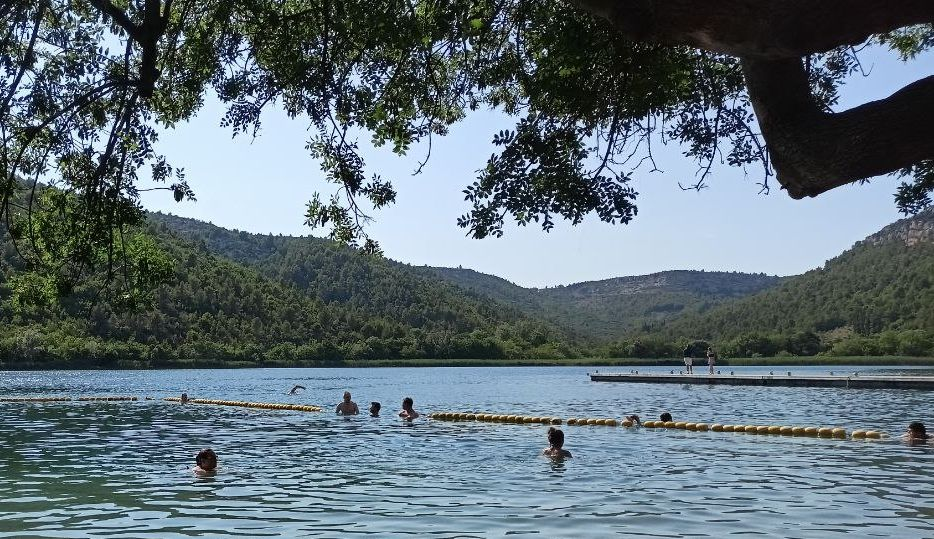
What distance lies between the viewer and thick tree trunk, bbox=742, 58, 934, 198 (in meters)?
4.30

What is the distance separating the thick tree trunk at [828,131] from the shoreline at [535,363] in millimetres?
98801

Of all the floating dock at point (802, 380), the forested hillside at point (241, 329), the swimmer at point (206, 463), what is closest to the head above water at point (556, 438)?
the swimmer at point (206, 463)

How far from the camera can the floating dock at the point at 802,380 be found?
42.4 meters

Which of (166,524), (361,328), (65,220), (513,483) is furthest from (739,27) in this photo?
(361,328)

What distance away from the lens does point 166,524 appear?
11898mm

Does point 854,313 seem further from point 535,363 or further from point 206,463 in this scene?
point 206,463

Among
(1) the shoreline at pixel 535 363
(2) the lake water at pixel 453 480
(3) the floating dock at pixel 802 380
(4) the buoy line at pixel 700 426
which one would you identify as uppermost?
(1) the shoreline at pixel 535 363

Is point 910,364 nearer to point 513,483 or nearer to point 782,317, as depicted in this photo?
point 782,317

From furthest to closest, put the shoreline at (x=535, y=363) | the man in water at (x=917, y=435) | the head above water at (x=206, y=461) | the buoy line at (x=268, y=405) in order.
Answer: the shoreline at (x=535, y=363)
the buoy line at (x=268, y=405)
the man in water at (x=917, y=435)
the head above water at (x=206, y=461)

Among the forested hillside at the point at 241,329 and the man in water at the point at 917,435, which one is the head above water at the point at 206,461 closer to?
the man in water at the point at 917,435

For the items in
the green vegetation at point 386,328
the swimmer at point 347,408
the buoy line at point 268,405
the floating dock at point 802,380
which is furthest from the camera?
the green vegetation at point 386,328

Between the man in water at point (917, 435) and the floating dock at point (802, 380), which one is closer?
the man in water at point (917, 435)

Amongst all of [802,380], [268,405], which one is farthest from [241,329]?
[268,405]

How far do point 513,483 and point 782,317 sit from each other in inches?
7098
